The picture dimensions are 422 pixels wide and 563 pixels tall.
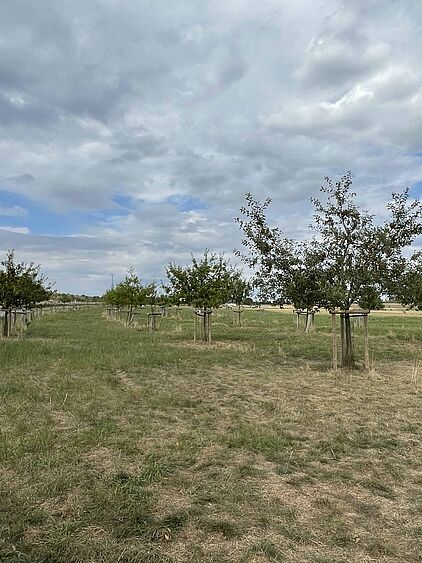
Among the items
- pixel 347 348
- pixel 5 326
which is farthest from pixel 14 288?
pixel 347 348

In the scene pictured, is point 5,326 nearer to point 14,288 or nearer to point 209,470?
point 14,288

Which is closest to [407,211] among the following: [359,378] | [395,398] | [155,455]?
[359,378]

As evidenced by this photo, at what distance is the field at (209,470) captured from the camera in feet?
11.7

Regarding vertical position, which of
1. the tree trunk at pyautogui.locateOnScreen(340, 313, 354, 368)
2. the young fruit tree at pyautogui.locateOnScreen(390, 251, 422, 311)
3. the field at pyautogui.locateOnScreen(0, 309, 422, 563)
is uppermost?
the young fruit tree at pyautogui.locateOnScreen(390, 251, 422, 311)

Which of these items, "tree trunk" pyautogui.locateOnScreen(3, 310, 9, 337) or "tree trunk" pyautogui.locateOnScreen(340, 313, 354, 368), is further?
"tree trunk" pyautogui.locateOnScreen(3, 310, 9, 337)

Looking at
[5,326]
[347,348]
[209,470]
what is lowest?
[209,470]

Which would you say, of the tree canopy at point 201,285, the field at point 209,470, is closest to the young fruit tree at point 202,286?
the tree canopy at point 201,285

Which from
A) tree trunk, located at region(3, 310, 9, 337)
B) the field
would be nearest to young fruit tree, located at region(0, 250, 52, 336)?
tree trunk, located at region(3, 310, 9, 337)

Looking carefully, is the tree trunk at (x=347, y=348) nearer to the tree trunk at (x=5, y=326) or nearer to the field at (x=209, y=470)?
the field at (x=209, y=470)

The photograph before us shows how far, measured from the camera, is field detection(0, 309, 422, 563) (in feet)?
11.7

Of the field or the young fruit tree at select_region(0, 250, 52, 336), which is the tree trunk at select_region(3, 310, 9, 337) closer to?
the young fruit tree at select_region(0, 250, 52, 336)

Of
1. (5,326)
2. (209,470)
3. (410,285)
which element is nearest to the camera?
(209,470)

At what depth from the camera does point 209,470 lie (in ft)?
16.8

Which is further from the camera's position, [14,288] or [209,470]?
[14,288]
